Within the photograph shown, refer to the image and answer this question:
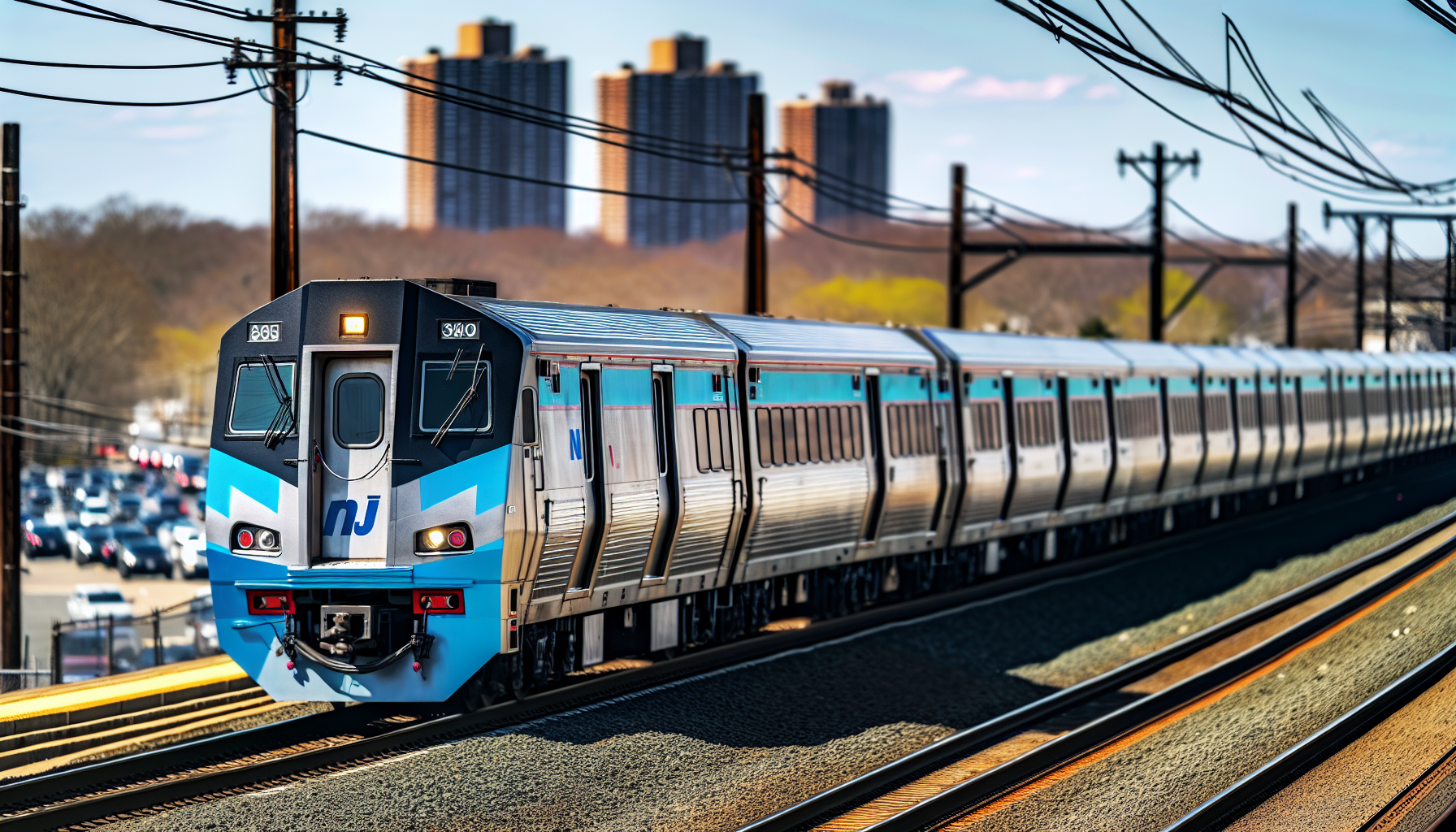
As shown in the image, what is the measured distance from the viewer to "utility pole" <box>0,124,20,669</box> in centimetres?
2062

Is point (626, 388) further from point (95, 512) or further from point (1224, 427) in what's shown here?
point (95, 512)

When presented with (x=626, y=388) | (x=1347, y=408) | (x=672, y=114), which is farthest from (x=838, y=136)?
(x=626, y=388)

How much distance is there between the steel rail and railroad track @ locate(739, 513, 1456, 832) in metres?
0.01

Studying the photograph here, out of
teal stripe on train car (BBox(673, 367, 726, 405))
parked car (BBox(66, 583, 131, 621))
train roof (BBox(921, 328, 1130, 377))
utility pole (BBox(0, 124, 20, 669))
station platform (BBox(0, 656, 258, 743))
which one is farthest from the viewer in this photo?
parked car (BBox(66, 583, 131, 621))

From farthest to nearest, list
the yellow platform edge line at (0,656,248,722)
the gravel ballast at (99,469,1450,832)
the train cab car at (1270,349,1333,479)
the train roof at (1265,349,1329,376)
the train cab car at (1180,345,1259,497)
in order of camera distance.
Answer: the train roof at (1265,349,1329,376)
the train cab car at (1270,349,1333,479)
the train cab car at (1180,345,1259,497)
the yellow platform edge line at (0,656,248,722)
the gravel ballast at (99,469,1450,832)

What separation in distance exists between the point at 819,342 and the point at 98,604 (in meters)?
36.0

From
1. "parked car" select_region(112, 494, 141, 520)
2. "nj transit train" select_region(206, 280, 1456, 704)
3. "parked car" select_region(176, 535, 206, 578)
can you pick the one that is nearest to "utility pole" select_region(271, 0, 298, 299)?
"nj transit train" select_region(206, 280, 1456, 704)

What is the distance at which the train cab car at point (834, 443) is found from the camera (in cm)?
1791

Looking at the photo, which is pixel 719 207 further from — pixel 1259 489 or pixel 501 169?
pixel 1259 489

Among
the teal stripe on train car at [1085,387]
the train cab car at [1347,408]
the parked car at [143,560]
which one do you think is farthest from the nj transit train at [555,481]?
the parked car at [143,560]

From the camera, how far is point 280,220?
1752 centimetres

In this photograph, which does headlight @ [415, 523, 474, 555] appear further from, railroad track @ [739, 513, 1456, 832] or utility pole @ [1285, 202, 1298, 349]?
utility pole @ [1285, 202, 1298, 349]

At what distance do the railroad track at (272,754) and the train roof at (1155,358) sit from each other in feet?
47.6

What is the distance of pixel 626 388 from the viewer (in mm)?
15148
